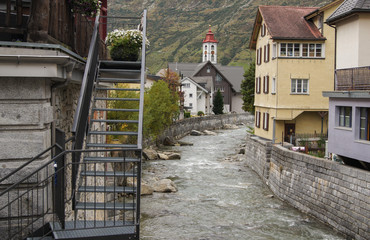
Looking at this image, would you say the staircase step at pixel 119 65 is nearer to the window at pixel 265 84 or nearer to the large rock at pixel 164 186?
the large rock at pixel 164 186

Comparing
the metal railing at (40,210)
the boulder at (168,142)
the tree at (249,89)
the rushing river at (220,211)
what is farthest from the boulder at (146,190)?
the tree at (249,89)

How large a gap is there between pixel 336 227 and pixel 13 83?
15.4 meters

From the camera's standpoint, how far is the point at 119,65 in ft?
38.4

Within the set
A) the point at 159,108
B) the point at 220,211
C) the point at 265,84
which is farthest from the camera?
the point at 159,108

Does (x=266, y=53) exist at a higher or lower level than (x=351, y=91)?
higher

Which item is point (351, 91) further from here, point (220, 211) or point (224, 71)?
point (224, 71)

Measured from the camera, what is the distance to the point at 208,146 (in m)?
48.9

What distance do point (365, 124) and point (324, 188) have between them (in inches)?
158

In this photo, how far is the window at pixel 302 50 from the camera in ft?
106

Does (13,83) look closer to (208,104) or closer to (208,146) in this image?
(208,146)

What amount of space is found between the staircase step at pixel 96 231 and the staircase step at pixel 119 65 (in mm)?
5036

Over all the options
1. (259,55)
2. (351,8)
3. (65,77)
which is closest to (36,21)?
(65,77)

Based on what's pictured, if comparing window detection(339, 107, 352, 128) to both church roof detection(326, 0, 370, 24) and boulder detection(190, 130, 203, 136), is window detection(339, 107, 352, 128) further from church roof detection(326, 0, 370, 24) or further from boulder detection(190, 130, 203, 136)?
boulder detection(190, 130, 203, 136)

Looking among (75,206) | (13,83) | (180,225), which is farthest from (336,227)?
(13,83)
